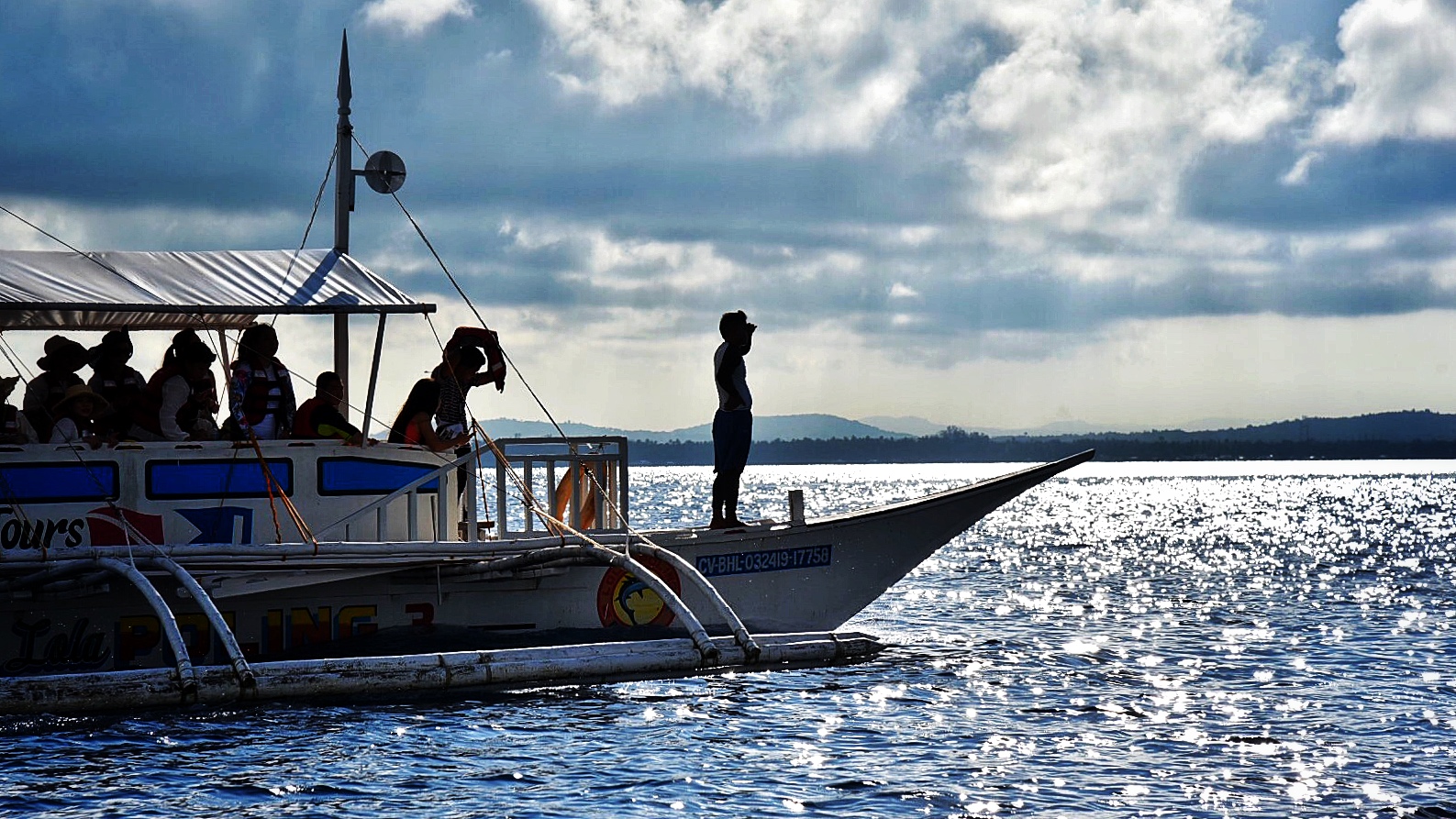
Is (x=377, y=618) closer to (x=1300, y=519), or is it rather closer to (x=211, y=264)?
(x=211, y=264)

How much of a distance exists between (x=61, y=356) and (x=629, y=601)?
17.9ft

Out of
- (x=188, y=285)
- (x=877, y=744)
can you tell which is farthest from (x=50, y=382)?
(x=877, y=744)

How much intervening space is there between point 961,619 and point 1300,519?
58.5 metres

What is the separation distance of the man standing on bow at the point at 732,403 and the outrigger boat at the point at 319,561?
0.64 m

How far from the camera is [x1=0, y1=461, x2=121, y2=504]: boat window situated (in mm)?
13195

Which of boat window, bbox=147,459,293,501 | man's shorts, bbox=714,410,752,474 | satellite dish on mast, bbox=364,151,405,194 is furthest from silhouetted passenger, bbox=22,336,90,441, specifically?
man's shorts, bbox=714,410,752,474

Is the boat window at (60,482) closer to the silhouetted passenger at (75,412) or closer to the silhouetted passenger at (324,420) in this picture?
the silhouetted passenger at (75,412)

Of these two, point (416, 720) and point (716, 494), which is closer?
point (416, 720)

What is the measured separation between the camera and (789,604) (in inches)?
647

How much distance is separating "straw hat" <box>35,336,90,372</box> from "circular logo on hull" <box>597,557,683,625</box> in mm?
4976

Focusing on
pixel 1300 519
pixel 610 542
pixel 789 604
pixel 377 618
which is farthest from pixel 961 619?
pixel 1300 519

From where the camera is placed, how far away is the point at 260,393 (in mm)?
14156

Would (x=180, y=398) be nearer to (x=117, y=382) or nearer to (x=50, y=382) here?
(x=117, y=382)

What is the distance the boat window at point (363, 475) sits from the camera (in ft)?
46.7
